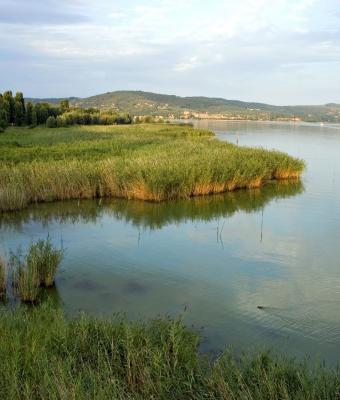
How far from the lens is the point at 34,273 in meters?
6.93

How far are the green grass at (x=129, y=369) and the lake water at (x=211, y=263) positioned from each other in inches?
39.6

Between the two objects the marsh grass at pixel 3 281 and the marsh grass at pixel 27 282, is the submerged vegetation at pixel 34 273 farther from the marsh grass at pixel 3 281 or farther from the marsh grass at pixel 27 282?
the marsh grass at pixel 3 281

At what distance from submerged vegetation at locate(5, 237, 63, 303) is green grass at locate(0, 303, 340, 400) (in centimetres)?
192

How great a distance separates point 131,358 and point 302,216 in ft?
31.9

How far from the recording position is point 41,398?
3781 mm

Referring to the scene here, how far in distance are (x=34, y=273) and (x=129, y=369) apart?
316cm

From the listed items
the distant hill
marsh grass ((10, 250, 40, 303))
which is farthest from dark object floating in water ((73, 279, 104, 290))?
the distant hill

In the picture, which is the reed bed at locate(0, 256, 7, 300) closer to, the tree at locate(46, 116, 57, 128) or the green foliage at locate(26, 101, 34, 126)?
the tree at locate(46, 116, 57, 128)

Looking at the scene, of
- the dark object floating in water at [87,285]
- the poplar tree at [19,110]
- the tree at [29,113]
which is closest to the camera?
the dark object floating in water at [87,285]

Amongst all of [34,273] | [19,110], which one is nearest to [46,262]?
[34,273]

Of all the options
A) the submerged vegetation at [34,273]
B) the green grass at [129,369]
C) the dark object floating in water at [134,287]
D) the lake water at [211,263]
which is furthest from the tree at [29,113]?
the green grass at [129,369]

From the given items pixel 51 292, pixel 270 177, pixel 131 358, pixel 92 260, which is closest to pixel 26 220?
pixel 92 260

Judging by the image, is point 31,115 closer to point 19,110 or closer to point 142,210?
point 19,110

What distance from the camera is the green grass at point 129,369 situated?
12.4 ft
